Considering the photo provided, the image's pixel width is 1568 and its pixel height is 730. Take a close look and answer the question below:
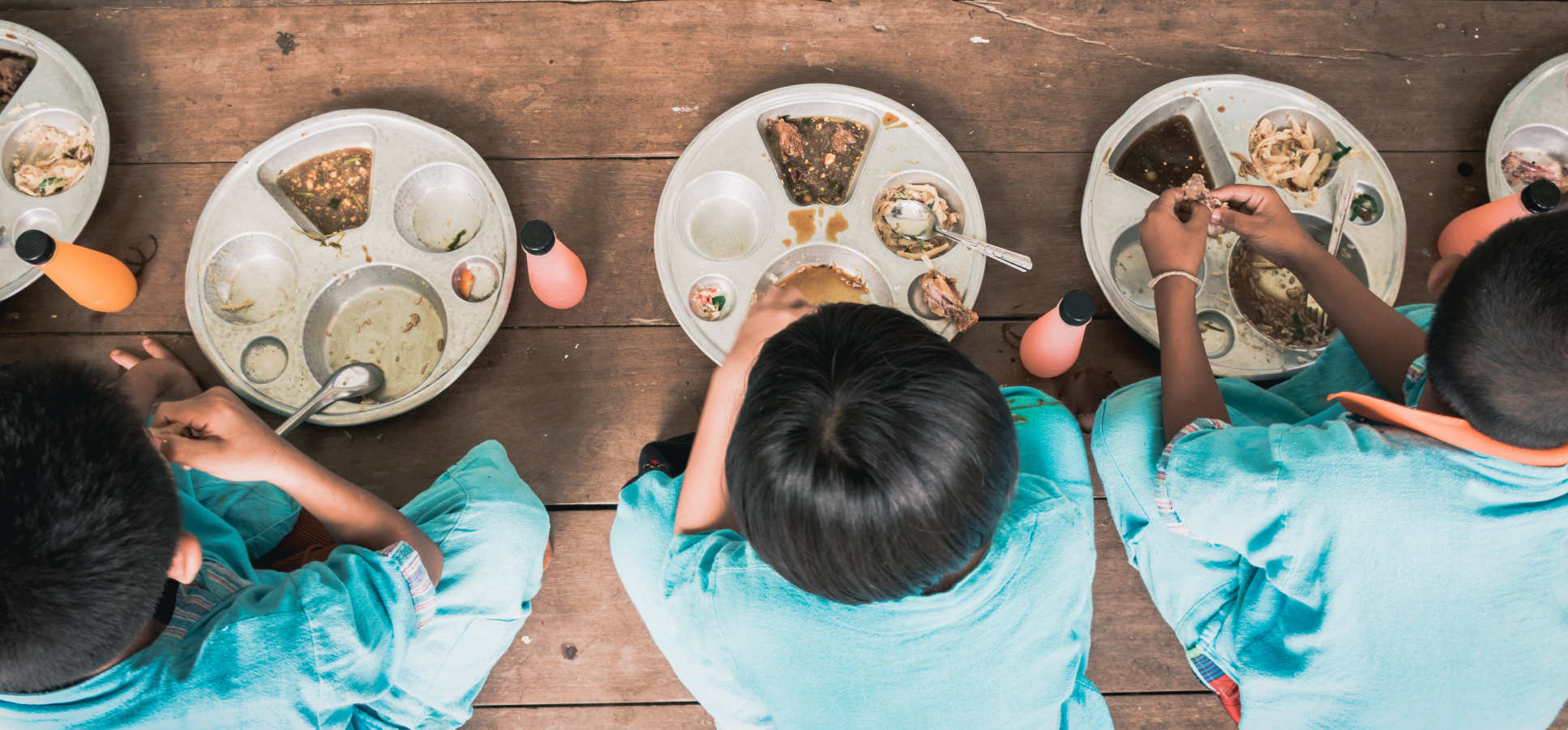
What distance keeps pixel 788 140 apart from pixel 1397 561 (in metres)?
1.22

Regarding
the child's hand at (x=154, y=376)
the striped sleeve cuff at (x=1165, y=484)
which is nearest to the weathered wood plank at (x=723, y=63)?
the child's hand at (x=154, y=376)

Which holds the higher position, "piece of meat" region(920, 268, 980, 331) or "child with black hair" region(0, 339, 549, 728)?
"piece of meat" region(920, 268, 980, 331)

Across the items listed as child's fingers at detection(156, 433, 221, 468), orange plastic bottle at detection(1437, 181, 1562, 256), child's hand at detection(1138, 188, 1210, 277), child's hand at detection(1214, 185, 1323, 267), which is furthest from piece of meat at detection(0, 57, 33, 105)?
orange plastic bottle at detection(1437, 181, 1562, 256)

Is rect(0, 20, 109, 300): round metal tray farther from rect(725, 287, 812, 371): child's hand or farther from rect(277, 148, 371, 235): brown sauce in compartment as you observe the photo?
rect(725, 287, 812, 371): child's hand

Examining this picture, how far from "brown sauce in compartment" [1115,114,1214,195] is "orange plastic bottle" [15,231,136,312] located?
1994mm

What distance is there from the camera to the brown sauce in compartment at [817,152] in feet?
5.10

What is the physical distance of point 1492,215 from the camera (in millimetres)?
1420

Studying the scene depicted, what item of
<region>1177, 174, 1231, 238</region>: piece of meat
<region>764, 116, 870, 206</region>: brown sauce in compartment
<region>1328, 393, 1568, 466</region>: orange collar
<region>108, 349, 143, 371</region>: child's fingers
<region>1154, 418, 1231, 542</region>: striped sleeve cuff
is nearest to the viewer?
<region>1328, 393, 1568, 466</region>: orange collar

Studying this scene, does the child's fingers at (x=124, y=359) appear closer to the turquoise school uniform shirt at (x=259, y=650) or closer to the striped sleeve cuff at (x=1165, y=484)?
the turquoise school uniform shirt at (x=259, y=650)

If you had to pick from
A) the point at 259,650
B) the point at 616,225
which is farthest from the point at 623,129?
the point at 259,650

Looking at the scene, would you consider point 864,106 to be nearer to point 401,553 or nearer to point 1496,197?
point 401,553

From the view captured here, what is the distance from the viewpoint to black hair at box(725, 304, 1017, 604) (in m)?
0.76

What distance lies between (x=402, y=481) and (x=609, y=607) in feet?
1.54

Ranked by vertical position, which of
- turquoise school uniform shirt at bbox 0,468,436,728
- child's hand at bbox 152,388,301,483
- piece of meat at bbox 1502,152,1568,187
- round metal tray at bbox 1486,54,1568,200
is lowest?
turquoise school uniform shirt at bbox 0,468,436,728
